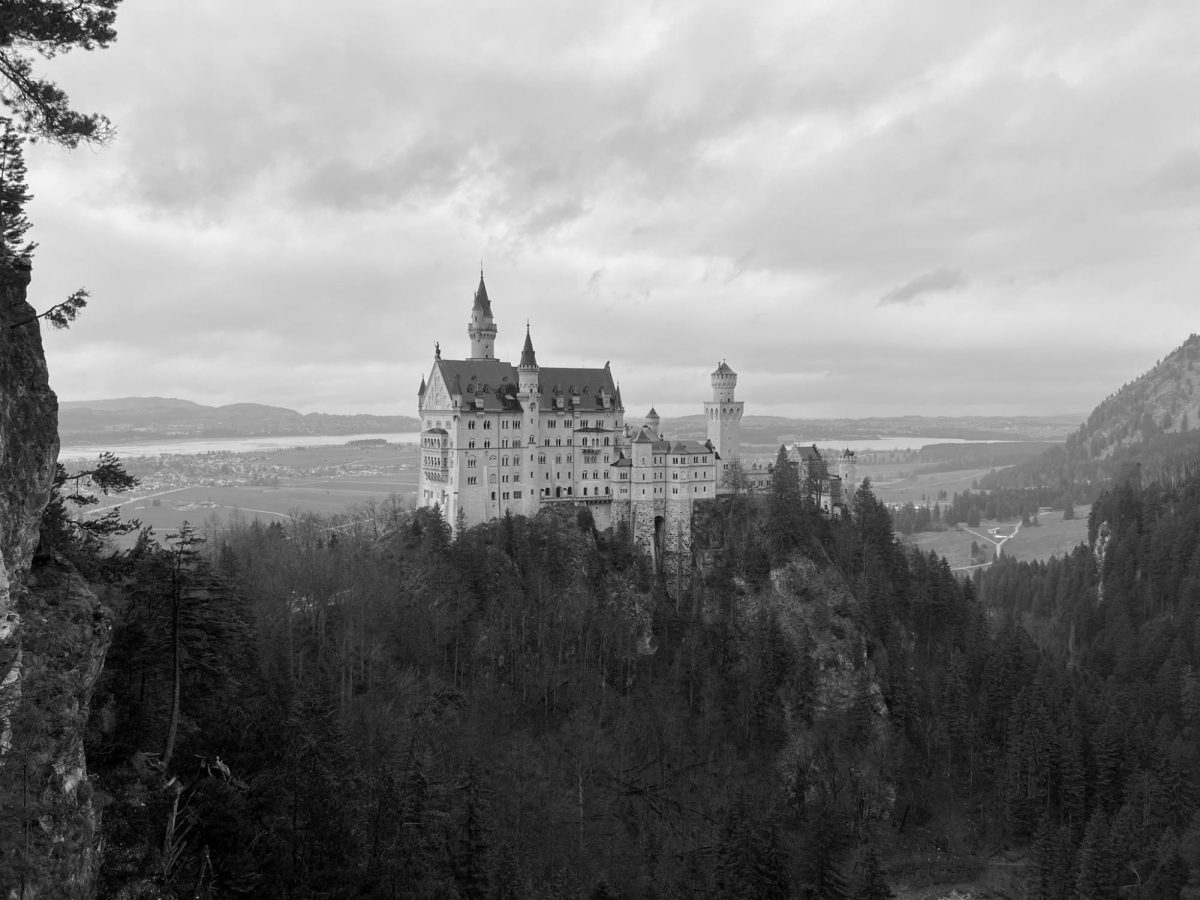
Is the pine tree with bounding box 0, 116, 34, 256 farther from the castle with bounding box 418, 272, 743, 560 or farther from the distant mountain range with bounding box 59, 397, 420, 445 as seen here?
the distant mountain range with bounding box 59, 397, 420, 445

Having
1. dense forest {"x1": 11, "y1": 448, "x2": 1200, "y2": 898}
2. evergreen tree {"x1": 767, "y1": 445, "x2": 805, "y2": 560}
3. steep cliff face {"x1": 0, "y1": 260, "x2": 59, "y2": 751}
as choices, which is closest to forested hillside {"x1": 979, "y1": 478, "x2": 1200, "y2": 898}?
dense forest {"x1": 11, "y1": 448, "x2": 1200, "y2": 898}

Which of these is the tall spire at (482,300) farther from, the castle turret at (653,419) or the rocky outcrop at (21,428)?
the rocky outcrop at (21,428)

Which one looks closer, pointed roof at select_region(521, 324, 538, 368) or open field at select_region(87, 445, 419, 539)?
pointed roof at select_region(521, 324, 538, 368)

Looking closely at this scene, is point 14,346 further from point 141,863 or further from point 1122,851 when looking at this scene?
point 1122,851

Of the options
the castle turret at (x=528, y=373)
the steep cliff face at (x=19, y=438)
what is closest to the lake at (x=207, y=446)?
the castle turret at (x=528, y=373)

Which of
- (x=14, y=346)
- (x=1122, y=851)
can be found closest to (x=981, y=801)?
(x=1122, y=851)

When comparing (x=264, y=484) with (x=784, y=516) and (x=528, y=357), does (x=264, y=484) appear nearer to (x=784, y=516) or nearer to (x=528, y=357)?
(x=528, y=357)

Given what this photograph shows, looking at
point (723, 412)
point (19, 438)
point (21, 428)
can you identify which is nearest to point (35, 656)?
point (19, 438)
